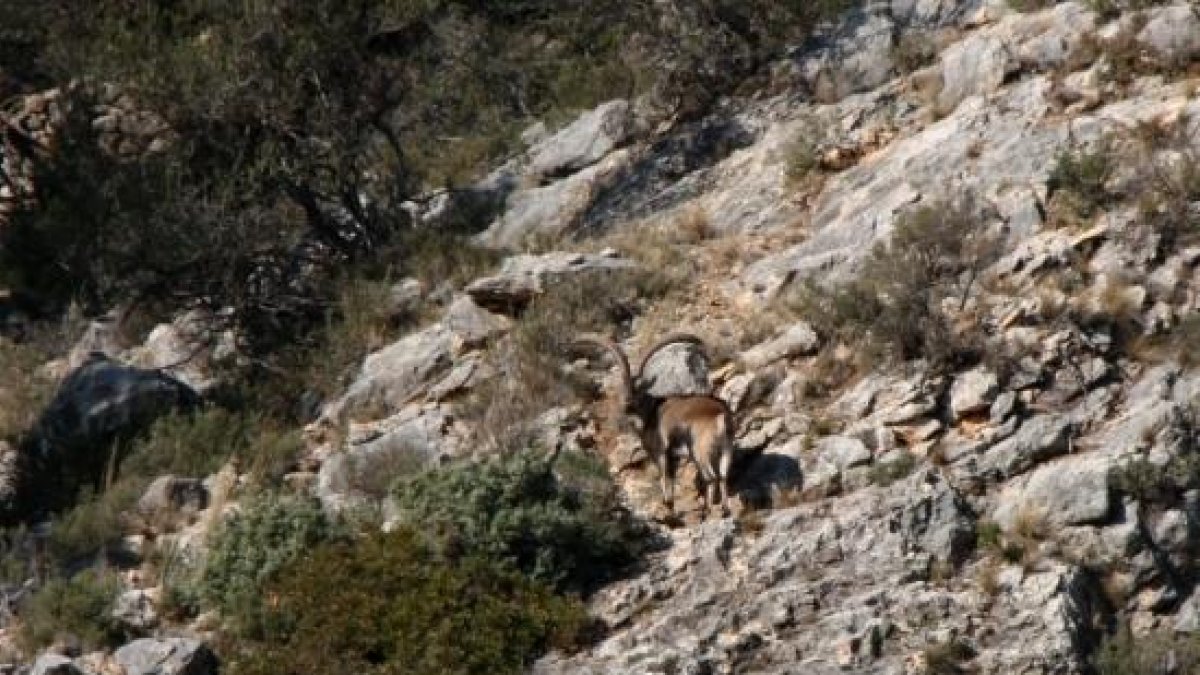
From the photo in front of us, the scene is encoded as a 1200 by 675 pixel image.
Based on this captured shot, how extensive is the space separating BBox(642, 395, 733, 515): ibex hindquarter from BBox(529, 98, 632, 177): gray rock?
7.04 metres

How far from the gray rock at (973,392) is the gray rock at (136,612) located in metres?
5.85

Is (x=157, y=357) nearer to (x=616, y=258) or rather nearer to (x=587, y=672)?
(x=616, y=258)

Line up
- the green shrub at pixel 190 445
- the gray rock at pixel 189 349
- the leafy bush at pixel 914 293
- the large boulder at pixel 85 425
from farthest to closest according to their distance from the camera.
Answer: the gray rock at pixel 189 349 < the large boulder at pixel 85 425 < the green shrub at pixel 190 445 < the leafy bush at pixel 914 293

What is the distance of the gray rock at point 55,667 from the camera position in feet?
50.2

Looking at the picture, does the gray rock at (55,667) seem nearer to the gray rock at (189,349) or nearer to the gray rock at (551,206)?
the gray rock at (189,349)

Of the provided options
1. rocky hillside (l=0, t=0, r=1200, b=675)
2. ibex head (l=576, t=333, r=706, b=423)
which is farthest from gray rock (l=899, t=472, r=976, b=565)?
ibex head (l=576, t=333, r=706, b=423)

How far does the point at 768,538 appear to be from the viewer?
1491 centimetres

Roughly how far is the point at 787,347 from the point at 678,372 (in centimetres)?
85

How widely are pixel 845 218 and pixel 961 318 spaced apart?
251cm

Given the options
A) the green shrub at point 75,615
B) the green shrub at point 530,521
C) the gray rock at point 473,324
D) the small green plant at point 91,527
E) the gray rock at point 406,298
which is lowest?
the green shrub at point 530,521

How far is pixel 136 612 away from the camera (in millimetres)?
16406

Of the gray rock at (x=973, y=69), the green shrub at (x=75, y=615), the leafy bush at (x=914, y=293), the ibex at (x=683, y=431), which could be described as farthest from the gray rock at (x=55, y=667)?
the gray rock at (x=973, y=69)

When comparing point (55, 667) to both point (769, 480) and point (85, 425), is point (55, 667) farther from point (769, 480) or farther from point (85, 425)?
point (769, 480)

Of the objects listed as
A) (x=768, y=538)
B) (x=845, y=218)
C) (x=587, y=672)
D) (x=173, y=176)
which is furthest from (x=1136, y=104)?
(x=173, y=176)
